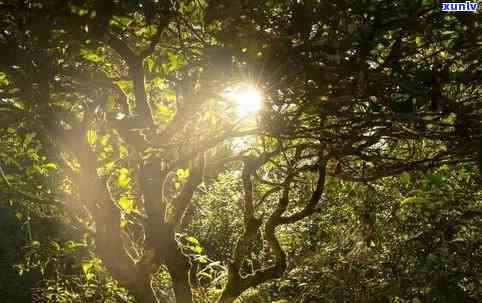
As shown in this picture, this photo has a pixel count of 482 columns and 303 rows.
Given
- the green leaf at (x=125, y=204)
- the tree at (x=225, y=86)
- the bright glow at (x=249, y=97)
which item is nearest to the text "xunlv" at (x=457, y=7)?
the tree at (x=225, y=86)

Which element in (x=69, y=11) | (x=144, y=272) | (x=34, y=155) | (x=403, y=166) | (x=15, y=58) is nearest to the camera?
(x=69, y=11)

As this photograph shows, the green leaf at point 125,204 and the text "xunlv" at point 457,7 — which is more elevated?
the text "xunlv" at point 457,7

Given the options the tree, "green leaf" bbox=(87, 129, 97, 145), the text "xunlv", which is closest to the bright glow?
the tree

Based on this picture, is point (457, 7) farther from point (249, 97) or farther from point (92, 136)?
point (92, 136)

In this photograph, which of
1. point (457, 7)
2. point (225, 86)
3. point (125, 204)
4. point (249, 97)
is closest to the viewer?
point (457, 7)

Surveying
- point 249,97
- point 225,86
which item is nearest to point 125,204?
point 225,86

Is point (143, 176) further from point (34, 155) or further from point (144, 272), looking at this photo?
point (34, 155)

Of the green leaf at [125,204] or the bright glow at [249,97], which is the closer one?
the bright glow at [249,97]

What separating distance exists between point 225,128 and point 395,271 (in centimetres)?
638

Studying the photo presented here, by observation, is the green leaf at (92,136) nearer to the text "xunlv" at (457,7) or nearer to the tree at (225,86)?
the tree at (225,86)

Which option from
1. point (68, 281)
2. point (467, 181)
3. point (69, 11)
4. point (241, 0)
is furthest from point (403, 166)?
point (68, 281)

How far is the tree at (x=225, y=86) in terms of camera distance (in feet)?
11.5

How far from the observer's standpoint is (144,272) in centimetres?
581

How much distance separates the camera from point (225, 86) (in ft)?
15.3
